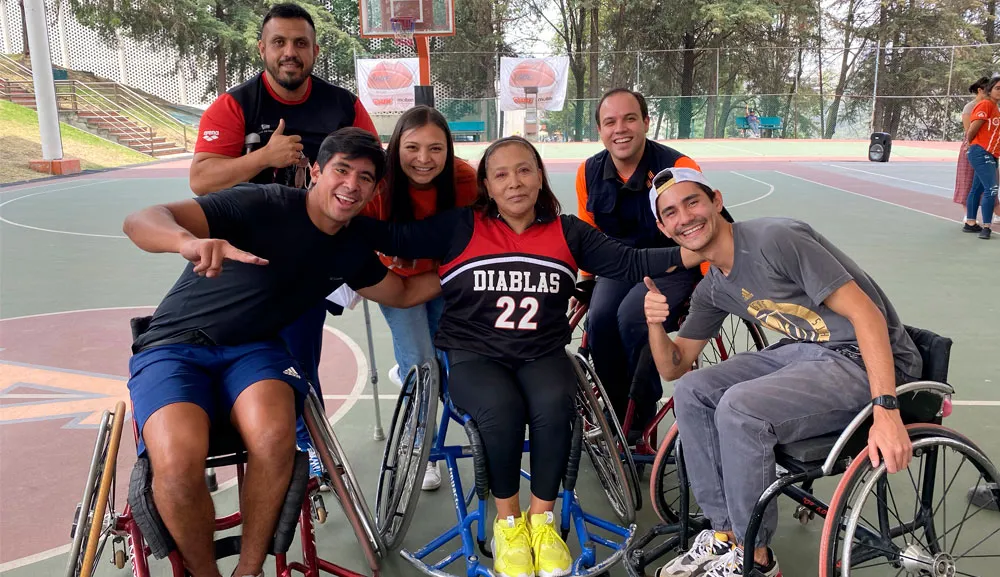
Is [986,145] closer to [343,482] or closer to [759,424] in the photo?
[759,424]

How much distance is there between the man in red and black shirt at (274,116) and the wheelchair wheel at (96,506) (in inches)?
38.1

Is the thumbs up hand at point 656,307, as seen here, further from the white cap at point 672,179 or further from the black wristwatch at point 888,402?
the black wristwatch at point 888,402

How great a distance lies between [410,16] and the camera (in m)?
7.14

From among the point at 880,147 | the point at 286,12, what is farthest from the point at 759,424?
the point at 880,147

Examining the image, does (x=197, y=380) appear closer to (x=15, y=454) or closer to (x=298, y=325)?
(x=298, y=325)

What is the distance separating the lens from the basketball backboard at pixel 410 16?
281 inches

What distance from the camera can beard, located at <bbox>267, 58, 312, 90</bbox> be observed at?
248cm

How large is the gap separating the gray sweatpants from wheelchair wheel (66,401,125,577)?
1417 millimetres

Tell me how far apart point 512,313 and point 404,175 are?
651 millimetres

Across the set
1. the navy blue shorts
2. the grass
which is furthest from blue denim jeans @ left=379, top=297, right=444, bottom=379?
the grass

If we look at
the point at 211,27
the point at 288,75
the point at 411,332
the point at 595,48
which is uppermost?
the point at 211,27

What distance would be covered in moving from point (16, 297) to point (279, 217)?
432cm

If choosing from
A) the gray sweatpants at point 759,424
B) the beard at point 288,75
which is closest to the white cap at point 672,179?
the gray sweatpants at point 759,424

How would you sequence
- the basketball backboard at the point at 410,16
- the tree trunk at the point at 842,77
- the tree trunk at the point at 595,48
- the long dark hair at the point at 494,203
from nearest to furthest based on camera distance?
the long dark hair at the point at 494,203, the basketball backboard at the point at 410,16, the tree trunk at the point at 842,77, the tree trunk at the point at 595,48
